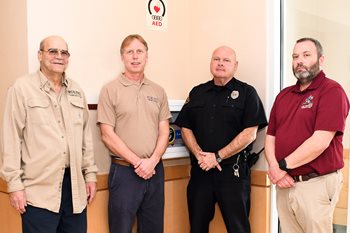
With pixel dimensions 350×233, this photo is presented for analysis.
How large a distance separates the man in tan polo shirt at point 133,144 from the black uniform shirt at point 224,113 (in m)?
0.34

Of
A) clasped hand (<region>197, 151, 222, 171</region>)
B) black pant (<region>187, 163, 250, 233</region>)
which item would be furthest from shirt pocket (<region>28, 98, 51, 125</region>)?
black pant (<region>187, 163, 250, 233</region>)

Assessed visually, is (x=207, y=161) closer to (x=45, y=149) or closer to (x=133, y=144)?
(x=133, y=144)

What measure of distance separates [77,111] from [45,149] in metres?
0.32

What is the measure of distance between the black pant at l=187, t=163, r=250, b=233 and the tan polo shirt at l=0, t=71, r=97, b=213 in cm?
98

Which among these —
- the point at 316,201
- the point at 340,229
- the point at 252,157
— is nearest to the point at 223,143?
the point at 252,157

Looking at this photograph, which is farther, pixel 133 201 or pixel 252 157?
pixel 252 157

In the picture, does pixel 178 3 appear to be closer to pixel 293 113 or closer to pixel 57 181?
pixel 293 113

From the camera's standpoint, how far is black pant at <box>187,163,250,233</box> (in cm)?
275

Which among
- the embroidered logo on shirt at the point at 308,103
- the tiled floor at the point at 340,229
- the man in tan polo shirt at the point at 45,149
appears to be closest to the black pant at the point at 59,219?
the man in tan polo shirt at the point at 45,149

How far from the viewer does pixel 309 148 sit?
215cm

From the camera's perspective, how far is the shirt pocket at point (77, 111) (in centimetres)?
228

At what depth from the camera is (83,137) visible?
94.0 inches

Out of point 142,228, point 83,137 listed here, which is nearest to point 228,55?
point 83,137

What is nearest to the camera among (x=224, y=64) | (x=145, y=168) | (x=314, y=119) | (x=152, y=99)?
(x=314, y=119)
